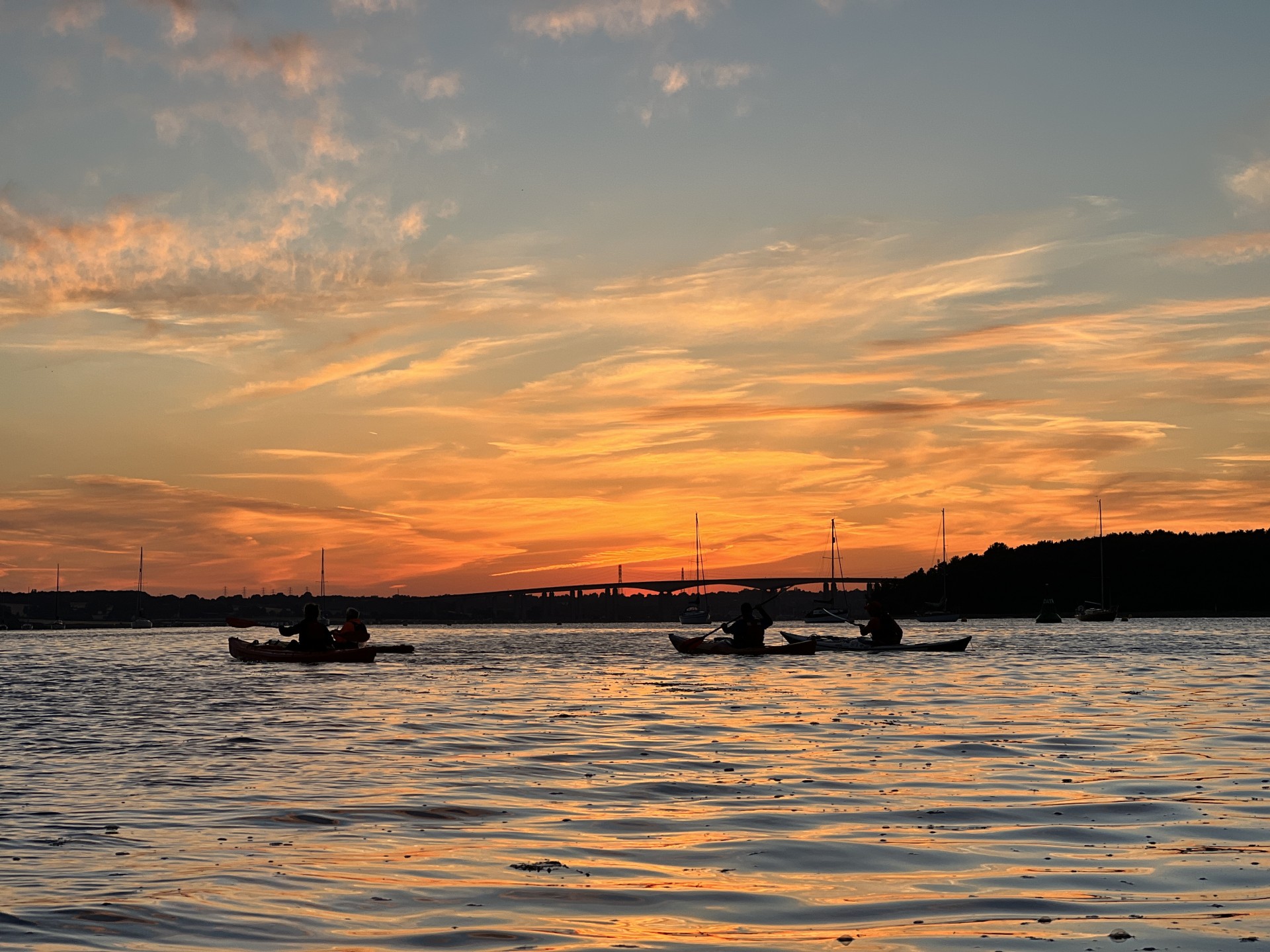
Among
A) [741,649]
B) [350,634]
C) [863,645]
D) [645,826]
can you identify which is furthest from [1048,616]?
[645,826]

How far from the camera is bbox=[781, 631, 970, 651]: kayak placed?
5647cm

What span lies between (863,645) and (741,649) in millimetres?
5426

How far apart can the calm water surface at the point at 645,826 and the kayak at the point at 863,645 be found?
89.0ft

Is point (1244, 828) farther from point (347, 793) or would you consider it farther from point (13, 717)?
point (13, 717)

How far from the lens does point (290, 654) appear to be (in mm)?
54219

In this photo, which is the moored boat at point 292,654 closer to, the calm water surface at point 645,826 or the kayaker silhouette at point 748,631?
the kayaker silhouette at point 748,631

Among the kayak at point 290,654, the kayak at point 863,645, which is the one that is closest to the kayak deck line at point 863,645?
the kayak at point 863,645

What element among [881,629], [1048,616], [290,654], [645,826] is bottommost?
[1048,616]

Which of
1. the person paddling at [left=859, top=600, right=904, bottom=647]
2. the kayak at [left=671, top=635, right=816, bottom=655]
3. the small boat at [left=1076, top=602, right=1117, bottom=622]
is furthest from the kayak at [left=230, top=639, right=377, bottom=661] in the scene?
the small boat at [left=1076, top=602, right=1117, bottom=622]

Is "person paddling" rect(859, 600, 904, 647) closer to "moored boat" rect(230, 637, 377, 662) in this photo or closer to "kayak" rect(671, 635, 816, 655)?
"kayak" rect(671, 635, 816, 655)

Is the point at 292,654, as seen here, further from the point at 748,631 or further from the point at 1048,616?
the point at 1048,616

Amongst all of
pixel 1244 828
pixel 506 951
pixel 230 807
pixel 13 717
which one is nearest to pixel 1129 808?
pixel 1244 828

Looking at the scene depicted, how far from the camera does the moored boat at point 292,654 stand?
5272 centimetres

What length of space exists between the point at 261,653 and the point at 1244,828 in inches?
1963
